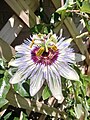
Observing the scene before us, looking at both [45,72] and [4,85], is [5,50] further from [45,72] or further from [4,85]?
[45,72]

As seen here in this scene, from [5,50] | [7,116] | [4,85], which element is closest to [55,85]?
[4,85]

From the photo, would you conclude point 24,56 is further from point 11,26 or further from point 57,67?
point 11,26

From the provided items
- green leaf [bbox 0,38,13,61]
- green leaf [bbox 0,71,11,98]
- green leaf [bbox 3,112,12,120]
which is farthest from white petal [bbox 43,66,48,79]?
green leaf [bbox 3,112,12,120]

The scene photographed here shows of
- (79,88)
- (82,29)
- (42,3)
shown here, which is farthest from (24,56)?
(82,29)

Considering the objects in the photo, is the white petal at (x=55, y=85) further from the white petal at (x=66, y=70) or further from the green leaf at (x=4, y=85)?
the green leaf at (x=4, y=85)

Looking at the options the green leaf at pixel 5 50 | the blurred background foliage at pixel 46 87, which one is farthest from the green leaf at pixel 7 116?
the green leaf at pixel 5 50

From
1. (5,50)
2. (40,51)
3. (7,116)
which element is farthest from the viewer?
(7,116)

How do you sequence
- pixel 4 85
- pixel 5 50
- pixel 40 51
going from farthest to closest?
pixel 5 50
pixel 4 85
pixel 40 51

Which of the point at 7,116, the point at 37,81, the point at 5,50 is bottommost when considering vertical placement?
the point at 7,116
